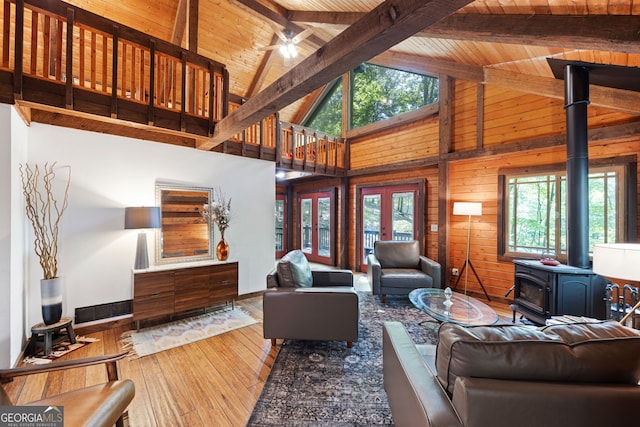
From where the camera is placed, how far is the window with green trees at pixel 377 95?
5.54 meters

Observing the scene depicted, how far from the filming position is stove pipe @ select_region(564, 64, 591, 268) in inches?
113

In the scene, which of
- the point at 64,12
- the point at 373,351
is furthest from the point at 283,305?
the point at 64,12

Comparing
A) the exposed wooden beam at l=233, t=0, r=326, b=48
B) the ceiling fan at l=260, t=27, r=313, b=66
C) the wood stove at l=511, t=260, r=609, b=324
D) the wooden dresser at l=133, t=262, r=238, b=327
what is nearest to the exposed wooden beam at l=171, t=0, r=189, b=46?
the exposed wooden beam at l=233, t=0, r=326, b=48

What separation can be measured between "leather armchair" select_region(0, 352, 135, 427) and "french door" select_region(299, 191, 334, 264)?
229 inches

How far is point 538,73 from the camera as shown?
3.51m

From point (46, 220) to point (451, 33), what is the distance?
4676mm

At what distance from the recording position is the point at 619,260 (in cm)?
165

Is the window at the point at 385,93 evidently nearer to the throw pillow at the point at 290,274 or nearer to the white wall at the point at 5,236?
the throw pillow at the point at 290,274

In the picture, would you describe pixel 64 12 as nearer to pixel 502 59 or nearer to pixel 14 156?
pixel 14 156

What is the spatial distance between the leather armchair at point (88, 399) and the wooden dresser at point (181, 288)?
1.88m

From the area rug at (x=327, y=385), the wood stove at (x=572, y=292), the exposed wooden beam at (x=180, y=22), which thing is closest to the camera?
the area rug at (x=327, y=385)

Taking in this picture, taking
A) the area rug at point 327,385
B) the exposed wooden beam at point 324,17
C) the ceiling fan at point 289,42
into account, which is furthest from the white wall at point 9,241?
the exposed wooden beam at point 324,17

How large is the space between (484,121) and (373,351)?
4216mm

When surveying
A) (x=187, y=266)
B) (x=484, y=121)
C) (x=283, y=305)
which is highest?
(x=484, y=121)
